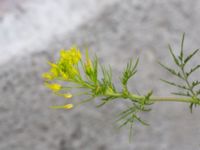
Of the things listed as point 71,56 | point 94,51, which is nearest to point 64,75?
point 71,56

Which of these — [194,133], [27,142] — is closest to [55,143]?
[27,142]

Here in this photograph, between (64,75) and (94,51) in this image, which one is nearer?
(64,75)

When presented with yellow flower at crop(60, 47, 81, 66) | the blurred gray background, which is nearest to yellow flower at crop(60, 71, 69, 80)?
yellow flower at crop(60, 47, 81, 66)

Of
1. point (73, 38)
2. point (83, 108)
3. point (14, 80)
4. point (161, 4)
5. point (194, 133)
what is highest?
point (161, 4)

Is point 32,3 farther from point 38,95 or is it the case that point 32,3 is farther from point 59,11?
point 38,95

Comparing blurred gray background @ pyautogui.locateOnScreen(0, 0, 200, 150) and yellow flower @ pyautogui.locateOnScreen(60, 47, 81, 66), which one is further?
blurred gray background @ pyautogui.locateOnScreen(0, 0, 200, 150)

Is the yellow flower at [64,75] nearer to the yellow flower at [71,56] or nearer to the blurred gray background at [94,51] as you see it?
the yellow flower at [71,56]

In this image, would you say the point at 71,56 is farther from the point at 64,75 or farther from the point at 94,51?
the point at 94,51

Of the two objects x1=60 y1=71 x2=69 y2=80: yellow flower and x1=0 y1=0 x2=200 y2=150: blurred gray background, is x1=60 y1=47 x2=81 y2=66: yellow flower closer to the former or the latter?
x1=60 y1=71 x2=69 y2=80: yellow flower
